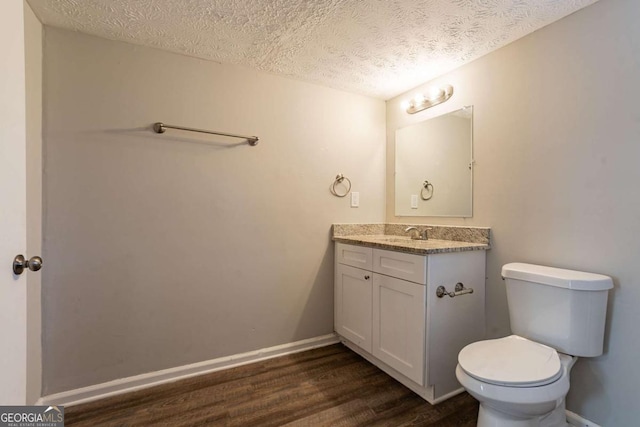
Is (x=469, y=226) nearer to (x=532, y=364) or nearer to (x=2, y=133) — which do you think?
(x=532, y=364)

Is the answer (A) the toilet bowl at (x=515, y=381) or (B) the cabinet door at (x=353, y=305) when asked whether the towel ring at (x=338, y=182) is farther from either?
(A) the toilet bowl at (x=515, y=381)

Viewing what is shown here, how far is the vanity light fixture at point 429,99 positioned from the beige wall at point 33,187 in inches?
90.2

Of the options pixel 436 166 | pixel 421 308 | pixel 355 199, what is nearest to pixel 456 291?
pixel 421 308

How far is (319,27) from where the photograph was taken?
161 cm

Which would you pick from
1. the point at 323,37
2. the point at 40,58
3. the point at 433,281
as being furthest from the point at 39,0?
the point at 433,281

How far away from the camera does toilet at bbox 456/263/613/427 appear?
109 cm

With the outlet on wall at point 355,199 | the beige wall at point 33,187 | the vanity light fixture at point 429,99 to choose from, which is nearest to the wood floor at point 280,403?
the beige wall at point 33,187

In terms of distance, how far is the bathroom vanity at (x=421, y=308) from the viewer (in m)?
1.59

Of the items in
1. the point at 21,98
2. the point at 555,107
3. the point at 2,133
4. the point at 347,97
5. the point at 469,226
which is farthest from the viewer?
the point at 347,97

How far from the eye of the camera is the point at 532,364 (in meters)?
1.18

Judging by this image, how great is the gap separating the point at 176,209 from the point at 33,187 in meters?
0.66

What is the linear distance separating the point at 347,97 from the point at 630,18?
1.61 meters

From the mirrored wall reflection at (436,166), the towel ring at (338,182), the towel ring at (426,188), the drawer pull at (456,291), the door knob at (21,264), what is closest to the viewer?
the door knob at (21,264)

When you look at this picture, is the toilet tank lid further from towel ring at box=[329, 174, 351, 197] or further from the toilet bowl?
towel ring at box=[329, 174, 351, 197]
